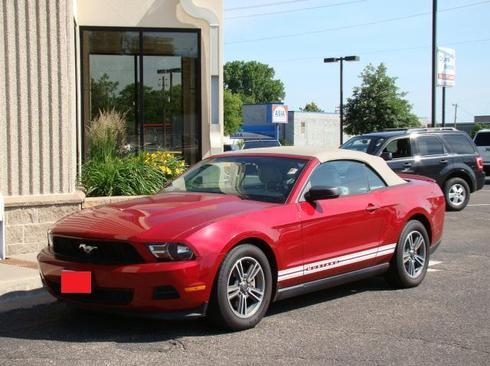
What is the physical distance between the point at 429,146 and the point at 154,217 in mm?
10657

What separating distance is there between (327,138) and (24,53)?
60493 mm

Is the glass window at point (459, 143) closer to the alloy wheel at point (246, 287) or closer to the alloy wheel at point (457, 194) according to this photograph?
the alloy wheel at point (457, 194)

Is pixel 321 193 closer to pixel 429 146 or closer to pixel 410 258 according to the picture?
pixel 410 258

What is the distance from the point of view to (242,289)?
202 inches

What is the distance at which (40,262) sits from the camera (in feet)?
17.7

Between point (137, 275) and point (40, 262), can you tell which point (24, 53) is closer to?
point (40, 262)

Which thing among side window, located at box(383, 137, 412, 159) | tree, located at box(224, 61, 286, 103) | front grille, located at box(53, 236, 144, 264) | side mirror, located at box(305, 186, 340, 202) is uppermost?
tree, located at box(224, 61, 286, 103)

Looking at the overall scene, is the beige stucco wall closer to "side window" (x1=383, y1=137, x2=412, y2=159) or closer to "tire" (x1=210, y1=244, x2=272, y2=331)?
"tire" (x1=210, y1=244, x2=272, y2=331)

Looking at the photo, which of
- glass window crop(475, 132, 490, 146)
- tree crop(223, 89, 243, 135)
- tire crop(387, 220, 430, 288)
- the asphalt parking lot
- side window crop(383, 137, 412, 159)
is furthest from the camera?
tree crop(223, 89, 243, 135)

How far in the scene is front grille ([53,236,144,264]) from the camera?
4832 mm

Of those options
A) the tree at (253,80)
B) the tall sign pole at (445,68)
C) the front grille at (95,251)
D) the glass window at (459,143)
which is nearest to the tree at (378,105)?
the tall sign pole at (445,68)

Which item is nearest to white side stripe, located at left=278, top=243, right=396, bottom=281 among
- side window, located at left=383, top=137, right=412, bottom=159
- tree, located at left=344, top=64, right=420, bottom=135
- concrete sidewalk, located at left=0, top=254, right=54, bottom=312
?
concrete sidewalk, located at left=0, top=254, right=54, bottom=312

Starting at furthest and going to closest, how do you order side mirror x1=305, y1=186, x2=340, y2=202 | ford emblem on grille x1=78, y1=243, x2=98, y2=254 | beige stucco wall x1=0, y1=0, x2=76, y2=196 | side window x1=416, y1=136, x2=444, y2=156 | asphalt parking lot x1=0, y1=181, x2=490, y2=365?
side window x1=416, y1=136, x2=444, y2=156, beige stucco wall x1=0, y1=0, x2=76, y2=196, side mirror x1=305, y1=186, x2=340, y2=202, ford emblem on grille x1=78, y1=243, x2=98, y2=254, asphalt parking lot x1=0, y1=181, x2=490, y2=365

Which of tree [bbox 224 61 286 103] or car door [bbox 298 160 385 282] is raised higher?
tree [bbox 224 61 286 103]
